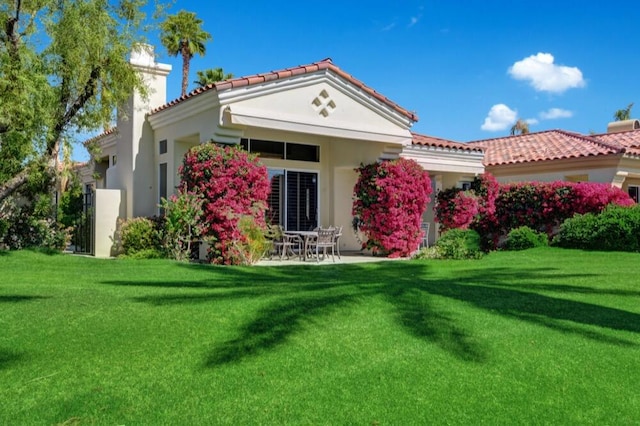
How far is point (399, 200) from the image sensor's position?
1705 centimetres

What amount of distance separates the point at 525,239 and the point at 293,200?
7.39 metres

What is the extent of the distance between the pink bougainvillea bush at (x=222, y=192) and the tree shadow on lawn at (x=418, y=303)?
1889mm

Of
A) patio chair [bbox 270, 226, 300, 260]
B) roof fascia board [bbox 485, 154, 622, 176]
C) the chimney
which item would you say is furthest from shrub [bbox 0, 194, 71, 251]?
the chimney

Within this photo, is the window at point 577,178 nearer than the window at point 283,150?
No

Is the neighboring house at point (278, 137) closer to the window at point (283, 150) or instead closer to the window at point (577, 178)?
the window at point (283, 150)

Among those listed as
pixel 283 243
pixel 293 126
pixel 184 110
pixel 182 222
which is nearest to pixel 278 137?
pixel 293 126

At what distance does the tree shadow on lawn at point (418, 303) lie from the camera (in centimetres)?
650

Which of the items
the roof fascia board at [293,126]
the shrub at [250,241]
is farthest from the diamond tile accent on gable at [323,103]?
the shrub at [250,241]

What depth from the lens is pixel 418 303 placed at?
27.2ft

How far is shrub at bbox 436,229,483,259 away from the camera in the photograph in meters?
16.0

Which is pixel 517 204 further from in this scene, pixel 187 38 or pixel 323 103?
pixel 187 38

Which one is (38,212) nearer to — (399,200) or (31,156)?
(31,156)

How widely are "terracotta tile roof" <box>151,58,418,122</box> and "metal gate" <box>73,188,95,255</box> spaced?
338 cm

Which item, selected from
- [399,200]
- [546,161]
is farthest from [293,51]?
[546,161]
